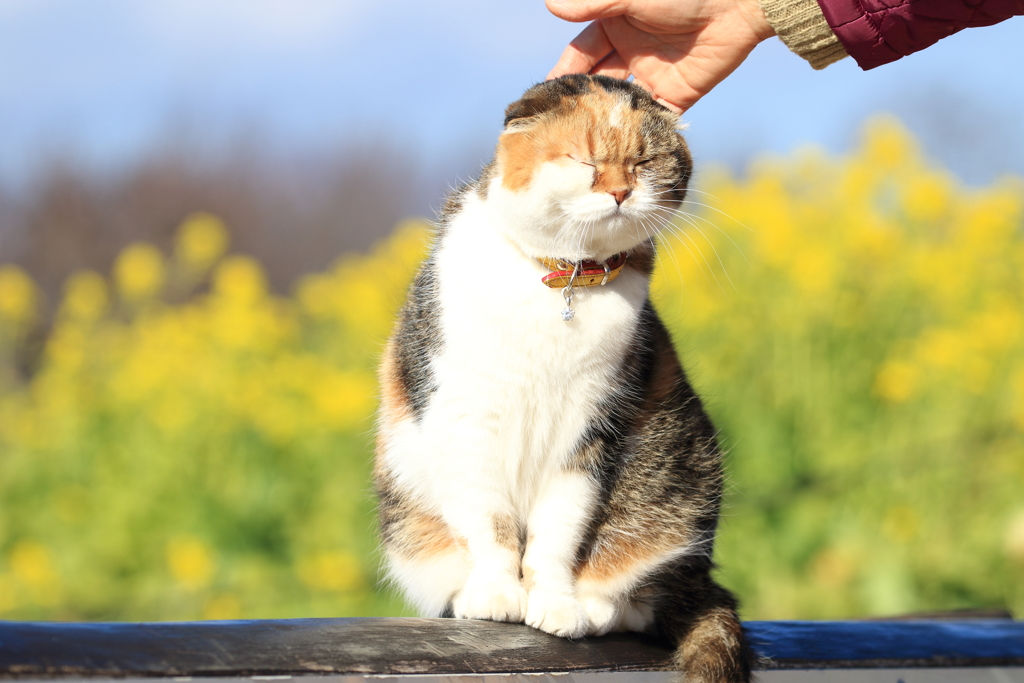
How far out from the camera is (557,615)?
1165 mm

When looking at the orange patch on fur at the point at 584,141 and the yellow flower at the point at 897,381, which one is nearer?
the orange patch on fur at the point at 584,141

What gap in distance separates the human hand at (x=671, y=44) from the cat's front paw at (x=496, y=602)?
2.60 feet

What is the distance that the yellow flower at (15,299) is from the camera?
331 cm

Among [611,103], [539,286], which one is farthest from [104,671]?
[611,103]

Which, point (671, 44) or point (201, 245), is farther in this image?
point (201, 245)

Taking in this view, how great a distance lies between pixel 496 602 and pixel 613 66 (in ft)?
3.10

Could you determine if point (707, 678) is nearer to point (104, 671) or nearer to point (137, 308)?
point (104, 671)

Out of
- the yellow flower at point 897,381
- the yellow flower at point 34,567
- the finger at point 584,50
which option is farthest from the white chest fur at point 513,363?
the yellow flower at point 34,567

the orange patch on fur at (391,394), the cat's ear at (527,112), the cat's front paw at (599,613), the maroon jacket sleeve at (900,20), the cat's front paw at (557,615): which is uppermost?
the cat's ear at (527,112)

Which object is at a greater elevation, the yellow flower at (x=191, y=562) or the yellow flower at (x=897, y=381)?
the yellow flower at (x=191, y=562)

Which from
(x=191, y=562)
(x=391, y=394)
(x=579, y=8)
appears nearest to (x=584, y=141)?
(x=579, y=8)

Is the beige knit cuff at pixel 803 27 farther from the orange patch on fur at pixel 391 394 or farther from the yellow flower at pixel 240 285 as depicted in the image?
the yellow flower at pixel 240 285

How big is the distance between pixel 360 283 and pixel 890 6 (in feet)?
8.04

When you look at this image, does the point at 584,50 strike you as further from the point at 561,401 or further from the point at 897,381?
the point at 897,381
